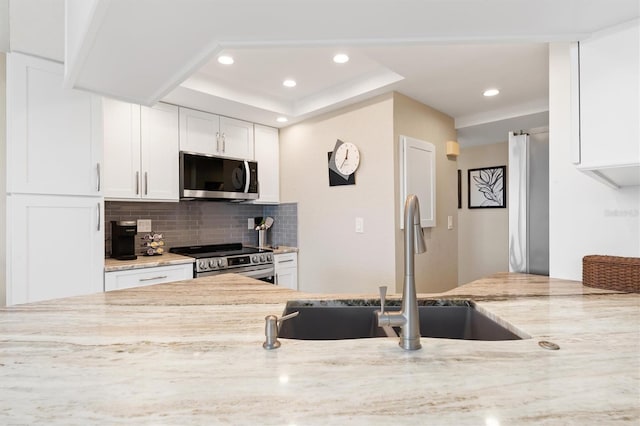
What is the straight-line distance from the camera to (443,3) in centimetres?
94

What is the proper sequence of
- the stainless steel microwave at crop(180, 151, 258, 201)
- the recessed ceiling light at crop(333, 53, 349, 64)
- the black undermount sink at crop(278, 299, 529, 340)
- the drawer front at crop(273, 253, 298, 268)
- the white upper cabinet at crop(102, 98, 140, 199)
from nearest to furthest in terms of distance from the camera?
the black undermount sink at crop(278, 299, 529, 340) < the recessed ceiling light at crop(333, 53, 349, 64) < the white upper cabinet at crop(102, 98, 140, 199) < the stainless steel microwave at crop(180, 151, 258, 201) < the drawer front at crop(273, 253, 298, 268)

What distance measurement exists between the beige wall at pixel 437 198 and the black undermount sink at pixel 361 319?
142 centimetres

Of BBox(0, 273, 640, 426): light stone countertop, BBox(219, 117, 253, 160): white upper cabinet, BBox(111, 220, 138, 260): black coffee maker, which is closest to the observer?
BBox(0, 273, 640, 426): light stone countertop

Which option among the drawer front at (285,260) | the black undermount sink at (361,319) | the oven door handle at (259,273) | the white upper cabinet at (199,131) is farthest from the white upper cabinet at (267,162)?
the black undermount sink at (361,319)

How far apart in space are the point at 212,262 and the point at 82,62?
189 cm

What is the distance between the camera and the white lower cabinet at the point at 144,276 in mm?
2336

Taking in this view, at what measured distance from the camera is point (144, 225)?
3.07 meters

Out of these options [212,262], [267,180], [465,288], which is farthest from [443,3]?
[267,180]

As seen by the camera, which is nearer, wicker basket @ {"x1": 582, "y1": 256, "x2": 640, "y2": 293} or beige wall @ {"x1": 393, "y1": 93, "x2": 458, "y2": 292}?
wicker basket @ {"x1": 582, "y1": 256, "x2": 640, "y2": 293}

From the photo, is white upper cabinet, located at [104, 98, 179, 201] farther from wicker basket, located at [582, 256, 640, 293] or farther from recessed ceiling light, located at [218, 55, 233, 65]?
wicker basket, located at [582, 256, 640, 293]

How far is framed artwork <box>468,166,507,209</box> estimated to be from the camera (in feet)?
14.8

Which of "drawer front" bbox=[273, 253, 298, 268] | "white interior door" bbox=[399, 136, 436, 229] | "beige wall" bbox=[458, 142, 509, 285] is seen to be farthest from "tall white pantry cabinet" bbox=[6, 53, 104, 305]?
"beige wall" bbox=[458, 142, 509, 285]

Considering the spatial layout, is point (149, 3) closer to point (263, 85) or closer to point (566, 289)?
point (566, 289)

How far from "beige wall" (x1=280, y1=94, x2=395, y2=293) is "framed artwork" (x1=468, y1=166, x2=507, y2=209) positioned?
2510 millimetres
